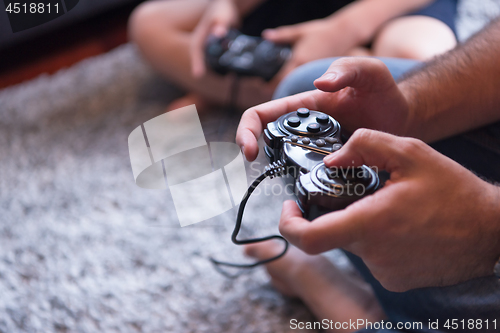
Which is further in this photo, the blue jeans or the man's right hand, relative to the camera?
the man's right hand

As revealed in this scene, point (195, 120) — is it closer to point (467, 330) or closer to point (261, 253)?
point (261, 253)

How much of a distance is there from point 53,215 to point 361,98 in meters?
0.61

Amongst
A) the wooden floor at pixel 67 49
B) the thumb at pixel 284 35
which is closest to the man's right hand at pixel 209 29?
the thumb at pixel 284 35

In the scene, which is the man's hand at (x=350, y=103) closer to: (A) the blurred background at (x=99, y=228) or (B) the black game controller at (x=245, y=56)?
(A) the blurred background at (x=99, y=228)

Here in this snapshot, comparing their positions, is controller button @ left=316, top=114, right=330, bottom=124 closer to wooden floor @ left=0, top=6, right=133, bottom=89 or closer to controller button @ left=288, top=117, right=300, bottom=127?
controller button @ left=288, top=117, right=300, bottom=127

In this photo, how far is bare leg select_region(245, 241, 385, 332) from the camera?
20.0 inches

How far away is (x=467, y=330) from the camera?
39cm

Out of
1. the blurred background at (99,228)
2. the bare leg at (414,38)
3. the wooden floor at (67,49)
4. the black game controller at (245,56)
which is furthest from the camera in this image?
the wooden floor at (67,49)

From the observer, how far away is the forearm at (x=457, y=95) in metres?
0.46

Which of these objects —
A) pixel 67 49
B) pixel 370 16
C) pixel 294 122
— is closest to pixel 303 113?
pixel 294 122

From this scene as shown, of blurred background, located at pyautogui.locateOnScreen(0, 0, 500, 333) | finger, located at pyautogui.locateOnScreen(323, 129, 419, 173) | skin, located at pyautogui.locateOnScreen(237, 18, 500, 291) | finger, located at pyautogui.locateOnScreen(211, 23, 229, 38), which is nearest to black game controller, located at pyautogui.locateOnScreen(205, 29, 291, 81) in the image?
finger, located at pyautogui.locateOnScreen(211, 23, 229, 38)

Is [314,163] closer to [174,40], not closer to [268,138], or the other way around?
[268,138]

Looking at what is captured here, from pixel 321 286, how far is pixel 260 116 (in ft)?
0.95

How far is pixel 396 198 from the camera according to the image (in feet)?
0.93
